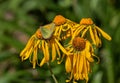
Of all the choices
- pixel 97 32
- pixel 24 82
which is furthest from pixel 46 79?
pixel 97 32

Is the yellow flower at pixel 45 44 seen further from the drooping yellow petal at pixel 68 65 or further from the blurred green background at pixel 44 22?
the blurred green background at pixel 44 22

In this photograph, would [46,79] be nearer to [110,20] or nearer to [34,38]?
[110,20]

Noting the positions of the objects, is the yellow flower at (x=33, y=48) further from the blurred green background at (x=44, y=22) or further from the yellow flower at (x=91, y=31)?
the blurred green background at (x=44, y=22)

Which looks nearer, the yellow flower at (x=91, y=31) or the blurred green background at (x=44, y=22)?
the yellow flower at (x=91, y=31)

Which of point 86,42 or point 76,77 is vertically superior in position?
point 86,42

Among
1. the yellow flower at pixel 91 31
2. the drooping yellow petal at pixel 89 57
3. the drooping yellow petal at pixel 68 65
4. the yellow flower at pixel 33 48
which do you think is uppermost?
the yellow flower at pixel 91 31

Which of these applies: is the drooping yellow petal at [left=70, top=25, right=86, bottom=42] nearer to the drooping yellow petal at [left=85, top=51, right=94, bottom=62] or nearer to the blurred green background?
the drooping yellow petal at [left=85, top=51, right=94, bottom=62]

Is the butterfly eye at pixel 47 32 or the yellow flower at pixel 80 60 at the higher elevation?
the butterfly eye at pixel 47 32

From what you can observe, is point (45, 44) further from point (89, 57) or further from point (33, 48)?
point (89, 57)

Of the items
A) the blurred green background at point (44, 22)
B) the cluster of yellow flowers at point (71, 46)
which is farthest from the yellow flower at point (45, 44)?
the blurred green background at point (44, 22)
